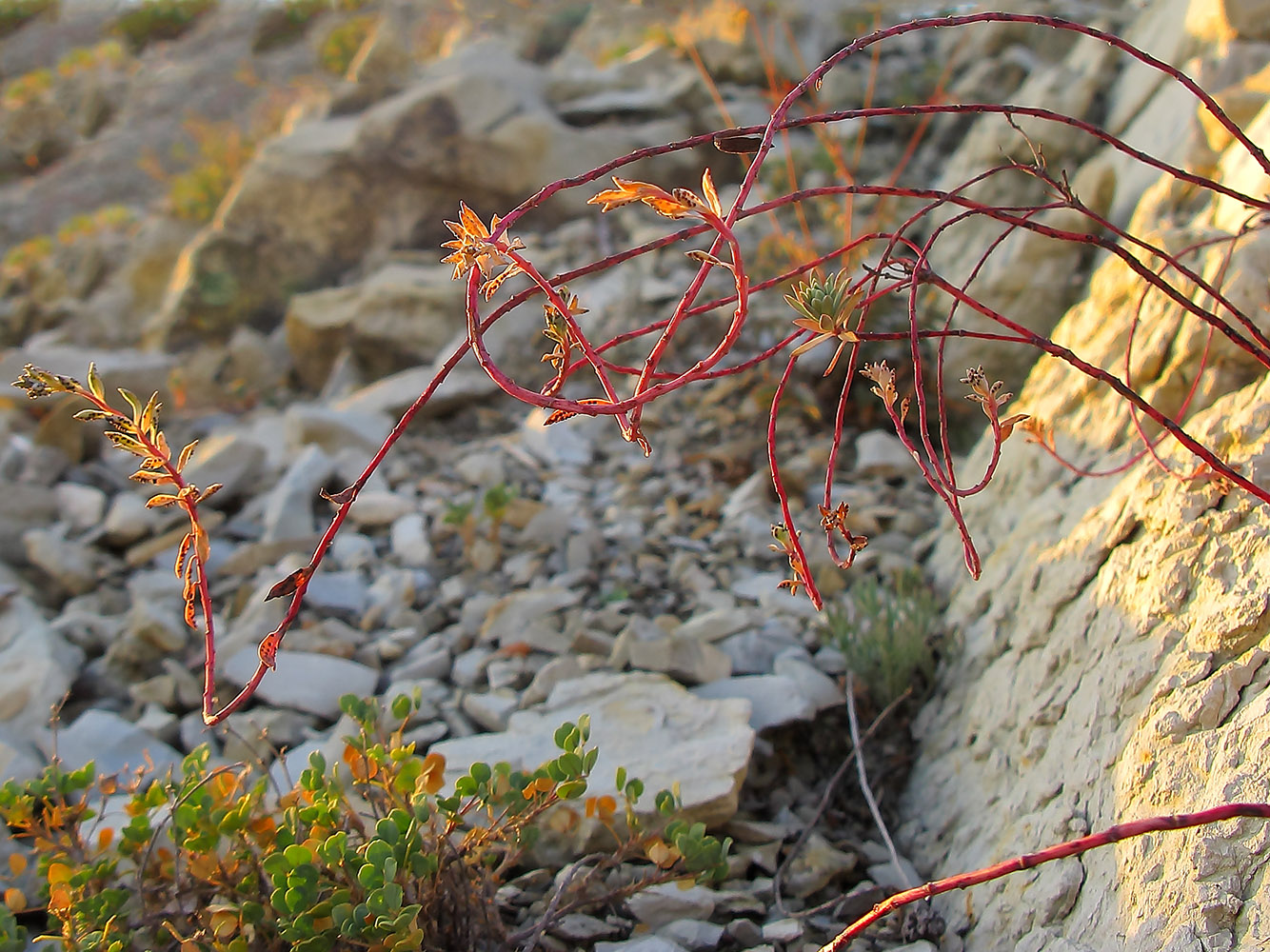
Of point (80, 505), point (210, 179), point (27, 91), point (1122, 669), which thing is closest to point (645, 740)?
point (1122, 669)

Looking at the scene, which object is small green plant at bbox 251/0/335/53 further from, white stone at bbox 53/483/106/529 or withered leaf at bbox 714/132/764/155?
withered leaf at bbox 714/132/764/155

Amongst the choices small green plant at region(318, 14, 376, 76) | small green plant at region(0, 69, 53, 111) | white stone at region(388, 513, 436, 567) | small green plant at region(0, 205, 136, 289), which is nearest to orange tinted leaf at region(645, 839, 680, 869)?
white stone at region(388, 513, 436, 567)

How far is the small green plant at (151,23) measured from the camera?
47.9 feet

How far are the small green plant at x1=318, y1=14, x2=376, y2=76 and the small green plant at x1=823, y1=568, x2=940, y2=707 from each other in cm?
939

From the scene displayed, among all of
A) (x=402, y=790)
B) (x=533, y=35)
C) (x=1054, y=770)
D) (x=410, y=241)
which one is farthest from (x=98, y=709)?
(x=533, y=35)

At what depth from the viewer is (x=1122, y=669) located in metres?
1.56

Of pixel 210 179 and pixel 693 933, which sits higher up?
pixel 210 179

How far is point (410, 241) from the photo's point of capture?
579 cm

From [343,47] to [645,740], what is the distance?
9.94 meters

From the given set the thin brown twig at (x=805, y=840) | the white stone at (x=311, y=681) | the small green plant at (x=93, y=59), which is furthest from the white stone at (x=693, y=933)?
the small green plant at (x=93, y=59)

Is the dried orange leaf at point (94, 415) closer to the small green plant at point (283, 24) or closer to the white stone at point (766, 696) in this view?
the white stone at point (766, 696)

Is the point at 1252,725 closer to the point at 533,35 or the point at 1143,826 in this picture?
the point at 1143,826

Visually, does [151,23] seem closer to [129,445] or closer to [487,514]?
[487,514]

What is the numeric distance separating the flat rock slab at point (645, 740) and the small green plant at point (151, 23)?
16054 millimetres
